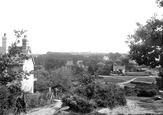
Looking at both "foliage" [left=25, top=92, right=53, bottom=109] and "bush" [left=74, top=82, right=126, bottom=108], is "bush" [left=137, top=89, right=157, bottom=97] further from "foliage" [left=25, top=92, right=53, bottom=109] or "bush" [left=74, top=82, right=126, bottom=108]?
"foliage" [left=25, top=92, right=53, bottom=109]

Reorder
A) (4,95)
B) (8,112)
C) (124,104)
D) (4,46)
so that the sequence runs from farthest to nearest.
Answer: (4,46) < (124,104) < (8,112) < (4,95)

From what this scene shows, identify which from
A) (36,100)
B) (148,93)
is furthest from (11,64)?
(148,93)

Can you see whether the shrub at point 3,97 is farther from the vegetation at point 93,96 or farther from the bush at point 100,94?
the bush at point 100,94

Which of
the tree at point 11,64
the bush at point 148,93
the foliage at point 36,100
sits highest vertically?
the tree at point 11,64

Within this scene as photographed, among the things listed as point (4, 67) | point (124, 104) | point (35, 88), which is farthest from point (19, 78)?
point (35, 88)

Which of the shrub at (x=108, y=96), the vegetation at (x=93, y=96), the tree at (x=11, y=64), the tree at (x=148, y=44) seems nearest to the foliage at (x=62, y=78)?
the vegetation at (x=93, y=96)

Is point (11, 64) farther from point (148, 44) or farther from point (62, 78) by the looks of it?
point (62, 78)

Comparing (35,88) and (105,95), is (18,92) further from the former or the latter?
(35,88)

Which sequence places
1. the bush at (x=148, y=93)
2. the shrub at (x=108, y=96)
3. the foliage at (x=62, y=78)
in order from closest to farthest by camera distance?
the shrub at (x=108, y=96) → the bush at (x=148, y=93) → the foliage at (x=62, y=78)

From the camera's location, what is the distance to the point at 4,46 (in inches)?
774

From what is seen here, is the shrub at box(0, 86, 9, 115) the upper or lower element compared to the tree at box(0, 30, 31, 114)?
lower

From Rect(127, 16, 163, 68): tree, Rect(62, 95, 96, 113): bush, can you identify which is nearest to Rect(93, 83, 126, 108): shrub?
Rect(62, 95, 96, 113): bush

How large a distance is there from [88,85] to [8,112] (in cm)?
624

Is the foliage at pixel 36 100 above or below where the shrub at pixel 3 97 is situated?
below
